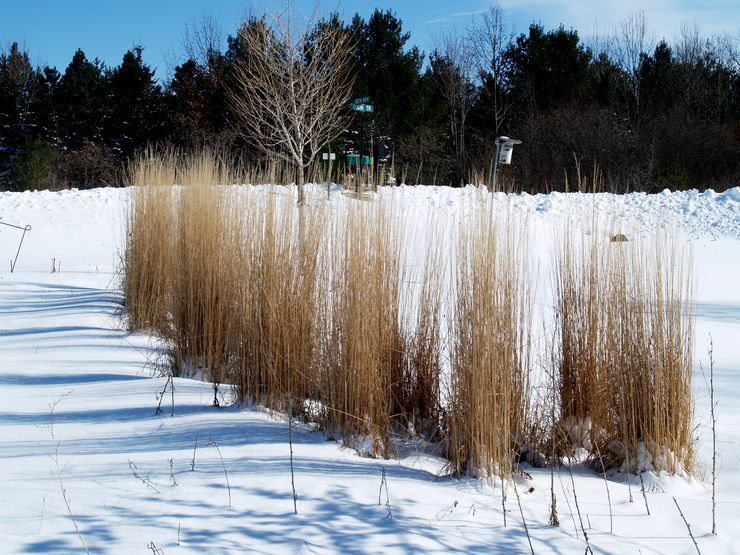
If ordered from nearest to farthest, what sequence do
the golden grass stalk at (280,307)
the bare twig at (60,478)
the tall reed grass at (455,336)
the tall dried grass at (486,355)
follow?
the bare twig at (60,478), the tall dried grass at (486,355), the tall reed grass at (455,336), the golden grass stalk at (280,307)

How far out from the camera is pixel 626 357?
346cm

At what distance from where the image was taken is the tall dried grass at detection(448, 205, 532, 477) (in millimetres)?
3051

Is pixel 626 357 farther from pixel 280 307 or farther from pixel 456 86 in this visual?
pixel 456 86

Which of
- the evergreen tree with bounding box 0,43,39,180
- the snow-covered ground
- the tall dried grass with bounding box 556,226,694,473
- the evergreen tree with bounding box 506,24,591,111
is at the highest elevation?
the evergreen tree with bounding box 506,24,591,111

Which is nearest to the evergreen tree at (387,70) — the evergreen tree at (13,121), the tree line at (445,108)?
the tree line at (445,108)

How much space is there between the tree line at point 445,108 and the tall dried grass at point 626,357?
15883 millimetres

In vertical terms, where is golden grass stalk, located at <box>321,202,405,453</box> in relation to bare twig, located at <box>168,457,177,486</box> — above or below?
above

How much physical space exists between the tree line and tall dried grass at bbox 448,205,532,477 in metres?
16.3

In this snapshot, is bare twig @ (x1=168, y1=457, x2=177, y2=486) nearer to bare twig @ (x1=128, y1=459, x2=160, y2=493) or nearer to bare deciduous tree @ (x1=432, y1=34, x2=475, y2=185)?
bare twig @ (x1=128, y1=459, x2=160, y2=493)

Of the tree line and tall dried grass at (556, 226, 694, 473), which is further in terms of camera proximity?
the tree line

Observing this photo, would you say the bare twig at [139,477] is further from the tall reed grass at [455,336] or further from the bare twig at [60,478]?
the tall reed grass at [455,336]

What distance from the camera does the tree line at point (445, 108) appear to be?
20.6 meters

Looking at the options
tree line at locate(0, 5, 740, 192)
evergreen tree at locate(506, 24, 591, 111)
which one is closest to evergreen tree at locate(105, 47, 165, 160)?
tree line at locate(0, 5, 740, 192)

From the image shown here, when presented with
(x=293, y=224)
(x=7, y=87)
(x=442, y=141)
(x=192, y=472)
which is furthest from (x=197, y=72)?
(x=192, y=472)
